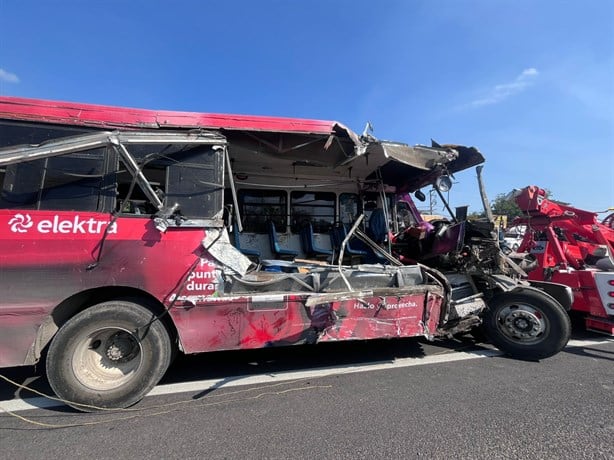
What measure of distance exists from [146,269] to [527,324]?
480 centimetres

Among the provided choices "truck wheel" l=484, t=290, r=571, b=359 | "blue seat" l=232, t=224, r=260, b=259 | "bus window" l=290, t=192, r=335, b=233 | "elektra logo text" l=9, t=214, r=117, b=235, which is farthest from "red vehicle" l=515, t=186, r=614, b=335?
"elektra logo text" l=9, t=214, r=117, b=235

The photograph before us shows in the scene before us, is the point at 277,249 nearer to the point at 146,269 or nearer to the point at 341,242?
the point at 341,242

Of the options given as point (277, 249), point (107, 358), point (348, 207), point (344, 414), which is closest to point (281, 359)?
point (344, 414)

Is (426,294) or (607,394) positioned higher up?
(426,294)

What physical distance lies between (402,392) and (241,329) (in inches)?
70.1

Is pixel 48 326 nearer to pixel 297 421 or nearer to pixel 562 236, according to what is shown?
pixel 297 421

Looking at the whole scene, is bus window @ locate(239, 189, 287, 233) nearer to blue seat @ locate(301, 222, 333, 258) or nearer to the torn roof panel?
blue seat @ locate(301, 222, 333, 258)

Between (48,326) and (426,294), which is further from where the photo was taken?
(426,294)

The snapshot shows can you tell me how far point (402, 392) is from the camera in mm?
3355

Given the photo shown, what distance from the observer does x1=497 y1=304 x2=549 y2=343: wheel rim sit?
436 centimetres

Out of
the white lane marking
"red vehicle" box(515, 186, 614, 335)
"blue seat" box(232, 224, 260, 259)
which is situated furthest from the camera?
"blue seat" box(232, 224, 260, 259)

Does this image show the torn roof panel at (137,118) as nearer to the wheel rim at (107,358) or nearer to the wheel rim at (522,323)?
the wheel rim at (107,358)

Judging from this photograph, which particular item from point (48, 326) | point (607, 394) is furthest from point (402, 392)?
point (48, 326)

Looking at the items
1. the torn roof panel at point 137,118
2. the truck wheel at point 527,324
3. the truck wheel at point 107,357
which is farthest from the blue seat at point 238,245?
the truck wheel at point 527,324
